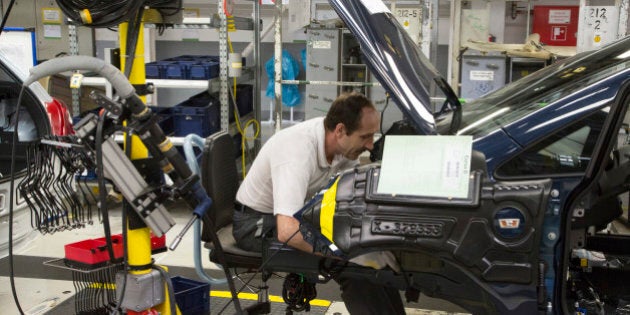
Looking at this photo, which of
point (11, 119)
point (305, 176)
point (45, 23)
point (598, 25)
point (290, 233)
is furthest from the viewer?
point (45, 23)

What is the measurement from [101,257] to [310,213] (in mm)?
1803

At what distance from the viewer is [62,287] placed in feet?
16.0

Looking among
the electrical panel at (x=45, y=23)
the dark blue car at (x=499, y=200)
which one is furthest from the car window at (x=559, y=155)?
the electrical panel at (x=45, y=23)

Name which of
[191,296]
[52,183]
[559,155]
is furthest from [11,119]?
[559,155]

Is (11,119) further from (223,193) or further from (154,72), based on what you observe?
(154,72)

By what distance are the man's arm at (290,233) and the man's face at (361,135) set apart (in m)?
0.51

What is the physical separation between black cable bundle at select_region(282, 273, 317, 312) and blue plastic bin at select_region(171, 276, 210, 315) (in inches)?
23.9

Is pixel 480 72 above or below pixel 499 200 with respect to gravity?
Result: above

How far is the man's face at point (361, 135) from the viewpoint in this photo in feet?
11.1

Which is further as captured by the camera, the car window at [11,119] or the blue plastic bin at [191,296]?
the car window at [11,119]

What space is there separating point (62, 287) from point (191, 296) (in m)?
1.49

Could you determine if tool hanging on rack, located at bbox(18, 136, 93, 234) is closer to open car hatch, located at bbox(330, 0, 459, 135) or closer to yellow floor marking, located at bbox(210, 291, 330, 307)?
open car hatch, located at bbox(330, 0, 459, 135)

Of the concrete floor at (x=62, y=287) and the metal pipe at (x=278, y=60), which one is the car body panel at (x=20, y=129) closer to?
the concrete floor at (x=62, y=287)

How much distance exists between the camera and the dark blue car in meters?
2.45
